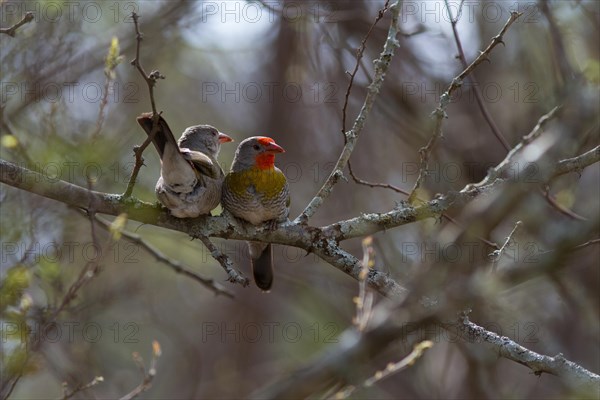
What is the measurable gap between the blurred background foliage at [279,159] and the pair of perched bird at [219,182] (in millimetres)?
424

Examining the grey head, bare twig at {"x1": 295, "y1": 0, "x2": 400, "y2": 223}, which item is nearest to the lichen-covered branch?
bare twig at {"x1": 295, "y1": 0, "x2": 400, "y2": 223}

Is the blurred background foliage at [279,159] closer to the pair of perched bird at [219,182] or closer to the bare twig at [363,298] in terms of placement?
the pair of perched bird at [219,182]

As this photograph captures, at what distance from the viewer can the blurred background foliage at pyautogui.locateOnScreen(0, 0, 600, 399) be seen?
570 cm

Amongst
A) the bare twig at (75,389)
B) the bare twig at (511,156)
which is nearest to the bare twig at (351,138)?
the bare twig at (511,156)

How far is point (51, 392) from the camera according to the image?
418 inches

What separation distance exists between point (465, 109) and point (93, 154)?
583cm

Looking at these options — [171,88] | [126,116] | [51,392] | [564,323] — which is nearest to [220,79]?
[171,88]

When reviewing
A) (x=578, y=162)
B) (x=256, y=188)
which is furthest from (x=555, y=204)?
(x=256, y=188)

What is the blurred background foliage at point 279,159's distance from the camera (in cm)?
570

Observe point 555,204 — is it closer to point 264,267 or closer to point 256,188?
point 256,188

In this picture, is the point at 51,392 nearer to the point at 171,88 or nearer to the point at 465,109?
the point at 171,88

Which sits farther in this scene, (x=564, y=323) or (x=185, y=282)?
(x=185, y=282)

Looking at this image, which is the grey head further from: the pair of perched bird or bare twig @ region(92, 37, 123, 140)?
bare twig @ region(92, 37, 123, 140)

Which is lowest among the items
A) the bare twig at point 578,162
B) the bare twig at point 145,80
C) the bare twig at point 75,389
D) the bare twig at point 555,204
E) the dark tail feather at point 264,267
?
the bare twig at point 75,389
